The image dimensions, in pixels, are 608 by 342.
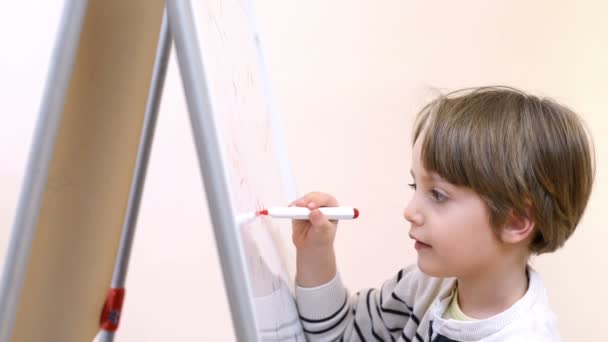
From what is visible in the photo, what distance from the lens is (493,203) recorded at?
0.64 metres

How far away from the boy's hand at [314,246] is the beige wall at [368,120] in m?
0.62

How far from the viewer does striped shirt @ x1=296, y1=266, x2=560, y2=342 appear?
635mm

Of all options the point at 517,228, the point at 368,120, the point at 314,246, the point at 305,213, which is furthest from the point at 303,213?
the point at 368,120

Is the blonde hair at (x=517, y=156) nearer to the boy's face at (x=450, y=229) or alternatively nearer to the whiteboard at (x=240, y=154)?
the boy's face at (x=450, y=229)

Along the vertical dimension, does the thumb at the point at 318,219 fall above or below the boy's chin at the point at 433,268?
above

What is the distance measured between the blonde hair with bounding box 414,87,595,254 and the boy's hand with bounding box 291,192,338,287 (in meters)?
0.14

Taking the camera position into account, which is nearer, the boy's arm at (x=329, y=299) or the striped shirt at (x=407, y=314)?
the striped shirt at (x=407, y=314)

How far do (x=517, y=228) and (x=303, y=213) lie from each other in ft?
0.79

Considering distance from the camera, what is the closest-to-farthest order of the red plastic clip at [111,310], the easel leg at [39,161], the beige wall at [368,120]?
the easel leg at [39,161], the red plastic clip at [111,310], the beige wall at [368,120]

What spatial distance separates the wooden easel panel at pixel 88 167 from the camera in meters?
0.43

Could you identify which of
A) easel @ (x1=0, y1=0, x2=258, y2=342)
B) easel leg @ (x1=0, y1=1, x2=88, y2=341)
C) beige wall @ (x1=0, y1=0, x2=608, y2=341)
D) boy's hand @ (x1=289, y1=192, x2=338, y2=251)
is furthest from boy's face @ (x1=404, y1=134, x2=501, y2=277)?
beige wall @ (x1=0, y1=0, x2=608, y2=341)

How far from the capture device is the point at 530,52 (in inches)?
58.9

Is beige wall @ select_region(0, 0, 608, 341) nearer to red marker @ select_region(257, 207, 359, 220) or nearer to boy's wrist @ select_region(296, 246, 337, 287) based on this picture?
boy's wrist @ select_region(296, 246, 337, 287)

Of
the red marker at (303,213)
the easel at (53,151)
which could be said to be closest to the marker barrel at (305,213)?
the red marker at (303,213)
